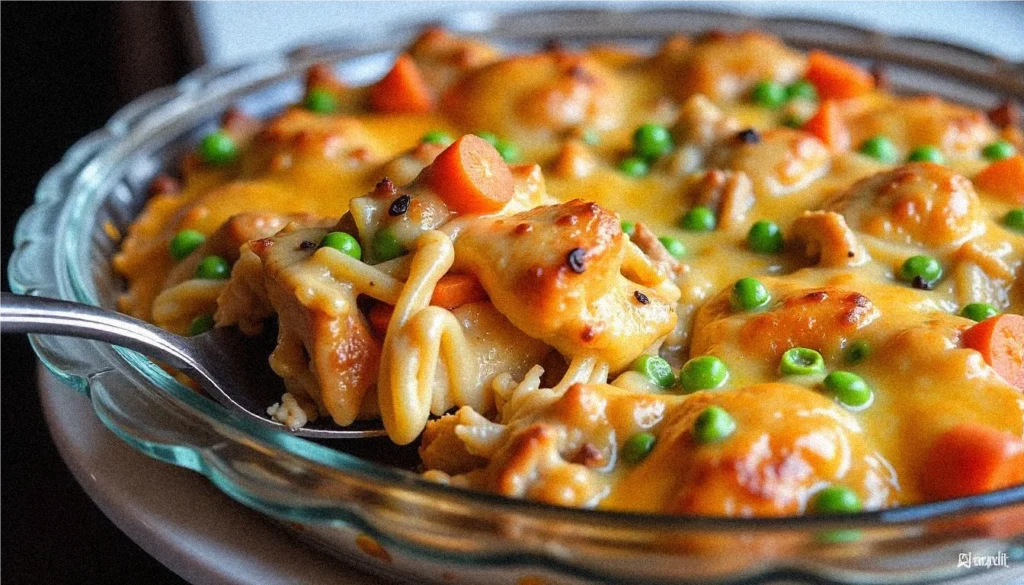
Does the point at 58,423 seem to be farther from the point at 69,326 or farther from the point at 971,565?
the point at 971,565

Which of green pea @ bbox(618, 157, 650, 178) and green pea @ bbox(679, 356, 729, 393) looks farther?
green pea @ bbox(618, 157, 650, 178)

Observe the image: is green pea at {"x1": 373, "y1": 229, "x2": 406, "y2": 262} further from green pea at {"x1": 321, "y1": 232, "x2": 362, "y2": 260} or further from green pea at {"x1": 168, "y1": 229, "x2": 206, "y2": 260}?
green pea at {"x1": 168, "y1": 229, "x2": 206, "y2": 260}

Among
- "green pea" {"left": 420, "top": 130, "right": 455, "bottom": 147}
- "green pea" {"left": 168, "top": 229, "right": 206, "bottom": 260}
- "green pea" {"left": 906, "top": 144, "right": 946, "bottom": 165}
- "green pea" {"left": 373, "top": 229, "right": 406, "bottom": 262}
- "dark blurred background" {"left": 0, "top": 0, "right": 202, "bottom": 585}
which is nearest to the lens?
"green pea" {"left": 373, "top": 229, "right": 406, "bottom": 262}

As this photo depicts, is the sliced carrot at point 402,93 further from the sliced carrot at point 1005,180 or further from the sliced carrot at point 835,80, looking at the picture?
the sliced carrot at point 1005,180

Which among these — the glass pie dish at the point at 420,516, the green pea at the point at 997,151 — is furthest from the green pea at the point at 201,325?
the green pea at the point at 997,151

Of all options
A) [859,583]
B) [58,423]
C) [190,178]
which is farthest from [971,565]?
[190,178]

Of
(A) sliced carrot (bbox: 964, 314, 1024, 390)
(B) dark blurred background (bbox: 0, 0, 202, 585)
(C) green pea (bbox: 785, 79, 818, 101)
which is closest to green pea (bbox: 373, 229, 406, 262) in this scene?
(A) sliced carrot (bbox: 964, 314, 1024, 390)
